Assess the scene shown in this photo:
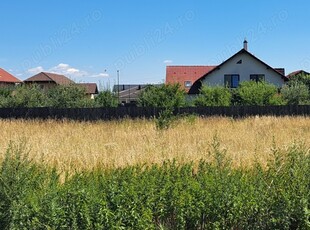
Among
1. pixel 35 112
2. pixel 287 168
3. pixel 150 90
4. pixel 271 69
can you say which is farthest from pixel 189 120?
pixel 271 69

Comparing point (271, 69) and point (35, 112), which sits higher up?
point (271, 69)

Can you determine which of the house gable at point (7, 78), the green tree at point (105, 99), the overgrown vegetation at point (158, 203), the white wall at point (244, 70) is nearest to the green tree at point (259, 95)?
the white wall at point (244, 70)

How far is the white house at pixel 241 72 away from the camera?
36.8 meters

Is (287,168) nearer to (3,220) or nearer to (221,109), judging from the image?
(3,220)

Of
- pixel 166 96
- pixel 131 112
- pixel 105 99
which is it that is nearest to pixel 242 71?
pixel 166 96

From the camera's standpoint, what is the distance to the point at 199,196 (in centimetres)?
315

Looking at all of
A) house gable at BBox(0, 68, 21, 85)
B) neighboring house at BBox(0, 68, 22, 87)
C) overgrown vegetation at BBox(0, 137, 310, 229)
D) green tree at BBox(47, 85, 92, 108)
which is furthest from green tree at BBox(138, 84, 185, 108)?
house gable at BBox(0, 68, 21, 85)

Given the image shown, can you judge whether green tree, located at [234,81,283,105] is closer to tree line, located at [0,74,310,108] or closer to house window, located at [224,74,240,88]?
tree line, located at [0,74,310,108]

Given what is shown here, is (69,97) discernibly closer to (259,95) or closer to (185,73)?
(259,95)

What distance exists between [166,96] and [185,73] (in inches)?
788

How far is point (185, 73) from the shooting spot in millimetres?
43594

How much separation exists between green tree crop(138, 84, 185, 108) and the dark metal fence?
2544 millimetres

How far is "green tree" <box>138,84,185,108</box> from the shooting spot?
23.9 metres

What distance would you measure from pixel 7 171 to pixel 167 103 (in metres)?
20.4
